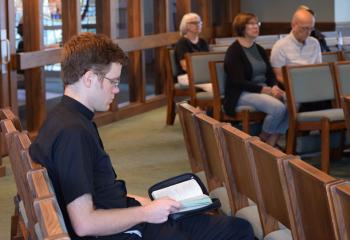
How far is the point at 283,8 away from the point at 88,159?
8734 mm

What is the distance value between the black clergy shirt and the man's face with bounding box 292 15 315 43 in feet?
12.8

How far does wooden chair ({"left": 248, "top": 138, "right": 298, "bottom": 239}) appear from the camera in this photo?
234cm

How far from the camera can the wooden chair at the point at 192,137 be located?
325 cm

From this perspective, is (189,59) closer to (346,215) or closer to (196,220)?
(196,220)

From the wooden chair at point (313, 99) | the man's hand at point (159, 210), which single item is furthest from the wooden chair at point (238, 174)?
the wooden chair at point (313, 99)

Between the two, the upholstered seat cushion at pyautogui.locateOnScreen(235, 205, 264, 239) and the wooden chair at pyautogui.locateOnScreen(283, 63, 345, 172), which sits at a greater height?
the wooden chair at pyautogui.locateOnScreen(283, 63, 345, 172)

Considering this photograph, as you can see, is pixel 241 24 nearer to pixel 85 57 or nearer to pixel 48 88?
pixel 48 88

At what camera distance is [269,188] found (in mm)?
2488

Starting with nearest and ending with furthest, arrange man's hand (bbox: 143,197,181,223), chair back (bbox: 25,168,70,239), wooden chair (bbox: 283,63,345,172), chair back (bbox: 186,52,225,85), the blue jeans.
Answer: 1. chair back (bbox: 25,168,70,239)
2. man's hand (bbox: 143,197,181,223)
3. wooden chair (bbox: 283,63,345,172)
4. the blue jeans
5. chair back (bbox: 186,52,225,85)

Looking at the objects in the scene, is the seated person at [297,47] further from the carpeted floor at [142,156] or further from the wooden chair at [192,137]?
the wooden chair at [192,137]

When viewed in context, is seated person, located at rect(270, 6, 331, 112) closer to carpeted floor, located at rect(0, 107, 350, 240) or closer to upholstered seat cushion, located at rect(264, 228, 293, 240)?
carpeted floor, located at rect(0, 107, 350, 240)

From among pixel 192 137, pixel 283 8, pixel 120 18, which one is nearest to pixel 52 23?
pixel 120 18

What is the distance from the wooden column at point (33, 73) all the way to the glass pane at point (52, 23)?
0.20 metres

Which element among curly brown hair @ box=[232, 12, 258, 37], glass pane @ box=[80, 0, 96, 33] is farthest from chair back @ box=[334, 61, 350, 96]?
glass pane @ box=[80, 0, 96, 33]
